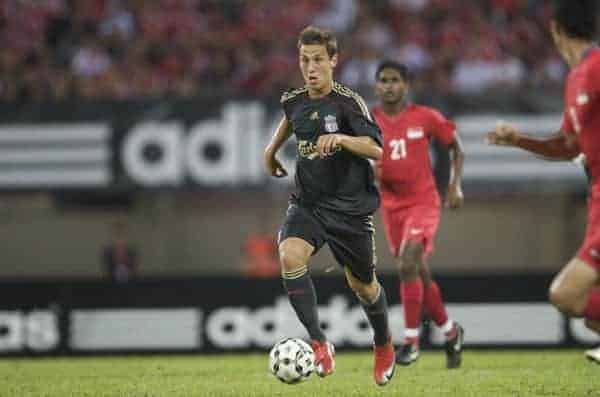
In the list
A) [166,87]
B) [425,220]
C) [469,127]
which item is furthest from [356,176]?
[166,87]

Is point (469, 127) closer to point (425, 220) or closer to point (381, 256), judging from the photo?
point (381, 256)

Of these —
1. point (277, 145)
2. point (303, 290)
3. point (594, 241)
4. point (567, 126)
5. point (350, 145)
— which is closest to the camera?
point (594, 241)

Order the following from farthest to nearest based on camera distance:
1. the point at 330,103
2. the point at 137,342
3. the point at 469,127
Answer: the point at 469,127, the point at 137,342, the point at 330,103

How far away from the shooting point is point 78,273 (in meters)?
17.8

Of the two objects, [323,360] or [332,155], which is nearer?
[323,360]

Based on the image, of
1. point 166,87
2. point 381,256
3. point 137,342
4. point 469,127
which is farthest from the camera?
point 381,256

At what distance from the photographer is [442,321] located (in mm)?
10109

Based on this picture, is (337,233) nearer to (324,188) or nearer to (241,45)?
(324,188)

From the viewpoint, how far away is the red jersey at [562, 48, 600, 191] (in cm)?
631

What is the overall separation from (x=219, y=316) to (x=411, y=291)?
13.2ft

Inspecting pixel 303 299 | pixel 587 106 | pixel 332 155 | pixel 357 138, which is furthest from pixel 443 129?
pixel 587 106

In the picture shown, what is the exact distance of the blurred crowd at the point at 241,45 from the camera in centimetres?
1625

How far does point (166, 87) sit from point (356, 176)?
8.94 meters

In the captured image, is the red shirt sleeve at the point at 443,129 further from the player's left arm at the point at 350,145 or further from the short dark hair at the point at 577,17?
the short dark hair at the point at 577,17
